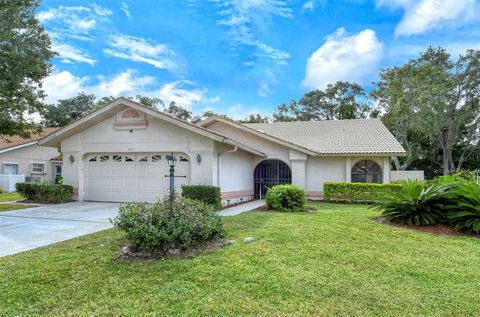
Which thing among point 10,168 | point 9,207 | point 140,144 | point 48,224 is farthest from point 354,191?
point 10,168

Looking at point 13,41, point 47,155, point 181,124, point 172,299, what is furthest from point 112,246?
point 47,155

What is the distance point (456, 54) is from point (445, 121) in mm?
6583

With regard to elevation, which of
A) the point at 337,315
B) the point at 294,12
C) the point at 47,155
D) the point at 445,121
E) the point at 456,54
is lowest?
the point at 337,315

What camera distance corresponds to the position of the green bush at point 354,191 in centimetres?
1480

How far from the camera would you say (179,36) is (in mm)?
14992

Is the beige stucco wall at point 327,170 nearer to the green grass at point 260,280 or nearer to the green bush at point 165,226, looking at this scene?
the green grass at point 260,280

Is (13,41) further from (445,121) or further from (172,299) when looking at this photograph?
(445,121)

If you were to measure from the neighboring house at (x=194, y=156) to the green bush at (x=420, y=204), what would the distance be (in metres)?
6.41

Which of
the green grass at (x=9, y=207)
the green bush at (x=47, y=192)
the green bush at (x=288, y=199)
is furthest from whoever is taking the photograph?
the green bush at (x=47, y=192)

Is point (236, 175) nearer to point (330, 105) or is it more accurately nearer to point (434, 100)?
point (434, 100)

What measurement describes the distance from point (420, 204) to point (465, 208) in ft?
3.33

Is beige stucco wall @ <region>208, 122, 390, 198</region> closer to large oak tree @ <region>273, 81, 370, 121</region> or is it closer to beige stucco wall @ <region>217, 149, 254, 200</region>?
beige stucco wall @ <region>217, 149, 254, 200</region>

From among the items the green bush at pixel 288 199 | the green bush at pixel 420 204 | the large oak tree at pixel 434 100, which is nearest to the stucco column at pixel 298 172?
the green bush at pixel 288 199

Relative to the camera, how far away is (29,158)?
83.7 feet
